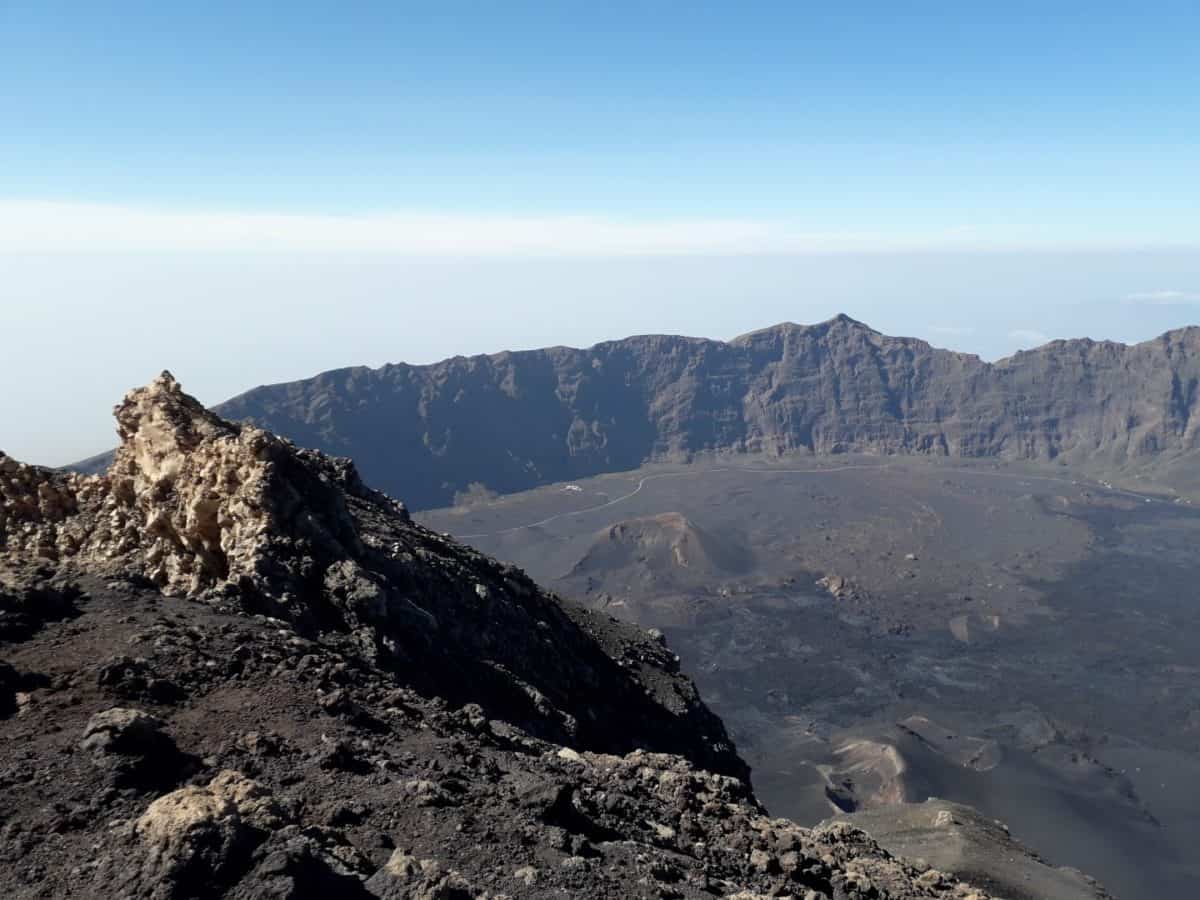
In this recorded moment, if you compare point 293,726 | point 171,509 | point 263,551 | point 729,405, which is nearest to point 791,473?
point 729,405

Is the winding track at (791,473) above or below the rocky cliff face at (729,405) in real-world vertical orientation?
below

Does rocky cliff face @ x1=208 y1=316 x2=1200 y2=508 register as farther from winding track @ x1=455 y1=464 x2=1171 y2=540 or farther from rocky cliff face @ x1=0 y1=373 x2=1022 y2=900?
rocky cliff face @ x1=0 y1=373 x2=1022 y2=900

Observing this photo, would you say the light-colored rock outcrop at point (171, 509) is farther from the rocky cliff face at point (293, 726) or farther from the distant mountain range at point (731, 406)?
the distant mountain range at point (731, 406)

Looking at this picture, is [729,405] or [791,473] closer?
[791,473]

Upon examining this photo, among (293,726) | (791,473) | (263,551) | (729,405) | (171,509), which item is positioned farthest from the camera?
(729,405)

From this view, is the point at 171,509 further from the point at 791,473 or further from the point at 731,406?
the point at 731,406

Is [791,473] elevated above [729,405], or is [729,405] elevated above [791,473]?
[729,405]

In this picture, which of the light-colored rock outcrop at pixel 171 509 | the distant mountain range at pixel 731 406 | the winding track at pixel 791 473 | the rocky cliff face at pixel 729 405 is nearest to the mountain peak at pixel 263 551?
the light-colored rock outcrop at pixel 171 509
